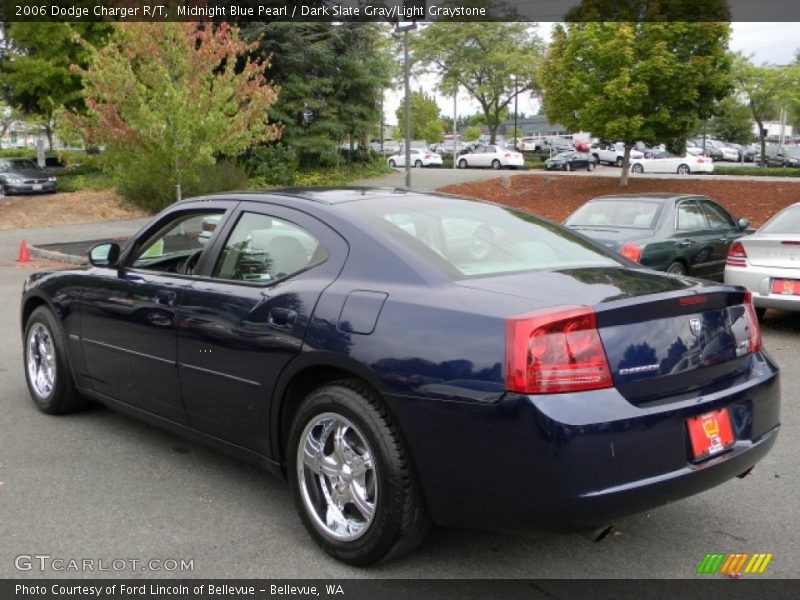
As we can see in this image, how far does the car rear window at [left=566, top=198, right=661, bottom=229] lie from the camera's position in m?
10.1

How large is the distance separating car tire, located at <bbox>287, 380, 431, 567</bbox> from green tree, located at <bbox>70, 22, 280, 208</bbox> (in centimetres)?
1363

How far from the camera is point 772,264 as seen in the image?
333 inches

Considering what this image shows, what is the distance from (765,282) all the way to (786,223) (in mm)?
835

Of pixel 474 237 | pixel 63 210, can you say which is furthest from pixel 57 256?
pixel 474 237

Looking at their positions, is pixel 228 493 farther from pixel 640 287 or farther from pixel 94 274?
pixel 640 287

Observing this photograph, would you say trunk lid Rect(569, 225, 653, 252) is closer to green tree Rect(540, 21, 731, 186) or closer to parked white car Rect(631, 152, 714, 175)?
green tree Rect(540, 21, 731, 186)

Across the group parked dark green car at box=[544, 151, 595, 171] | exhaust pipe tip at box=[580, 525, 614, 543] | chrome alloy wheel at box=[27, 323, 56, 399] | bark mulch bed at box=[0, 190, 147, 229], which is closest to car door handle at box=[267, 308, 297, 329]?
exhaust pipe tip at box=[580, 525, 614, 543]

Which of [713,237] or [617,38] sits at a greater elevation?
[617,38]

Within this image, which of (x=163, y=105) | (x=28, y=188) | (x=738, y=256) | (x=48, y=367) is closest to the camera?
(x=48, y=367)

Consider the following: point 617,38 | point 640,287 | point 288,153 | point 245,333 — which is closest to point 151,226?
point 245,333

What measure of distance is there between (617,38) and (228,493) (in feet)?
65.9

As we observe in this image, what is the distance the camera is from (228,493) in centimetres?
431

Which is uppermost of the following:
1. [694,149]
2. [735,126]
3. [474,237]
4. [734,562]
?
[735,126]

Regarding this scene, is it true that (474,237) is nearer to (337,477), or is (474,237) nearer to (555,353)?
(555,353)
